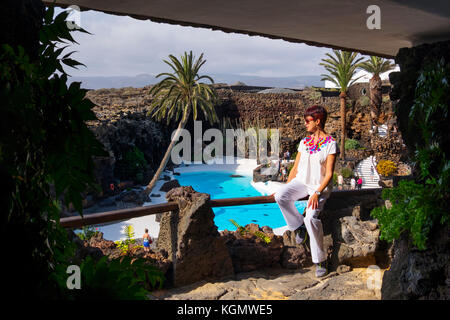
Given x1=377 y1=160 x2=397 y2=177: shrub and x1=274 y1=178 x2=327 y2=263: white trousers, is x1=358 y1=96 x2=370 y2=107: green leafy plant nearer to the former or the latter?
x1=377 y1=160 x2=397 y2=177: shrub

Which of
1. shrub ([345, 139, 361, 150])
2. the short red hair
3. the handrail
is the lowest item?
shrub ([345, 139, 361, 150])

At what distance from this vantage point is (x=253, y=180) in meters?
20.0

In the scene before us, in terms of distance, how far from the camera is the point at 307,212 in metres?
3.06

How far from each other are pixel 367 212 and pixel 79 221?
248 centimetres

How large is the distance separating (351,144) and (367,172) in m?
3.65

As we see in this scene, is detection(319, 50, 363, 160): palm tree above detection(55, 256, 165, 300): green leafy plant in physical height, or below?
above

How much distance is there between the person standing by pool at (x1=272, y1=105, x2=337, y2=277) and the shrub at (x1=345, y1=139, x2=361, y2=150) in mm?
19409

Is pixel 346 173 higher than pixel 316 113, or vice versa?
pixel 316 113

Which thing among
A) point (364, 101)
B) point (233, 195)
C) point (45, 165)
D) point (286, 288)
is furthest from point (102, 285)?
point (364, 101)

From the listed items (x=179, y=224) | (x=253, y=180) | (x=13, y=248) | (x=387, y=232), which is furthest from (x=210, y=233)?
(x=253, y=180)

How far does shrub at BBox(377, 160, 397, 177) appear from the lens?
17844mm

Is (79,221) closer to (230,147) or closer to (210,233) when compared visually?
(210,233)

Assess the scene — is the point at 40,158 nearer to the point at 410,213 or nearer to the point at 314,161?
the point at 410,213

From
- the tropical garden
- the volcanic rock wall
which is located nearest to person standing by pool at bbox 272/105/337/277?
the tropical garden
